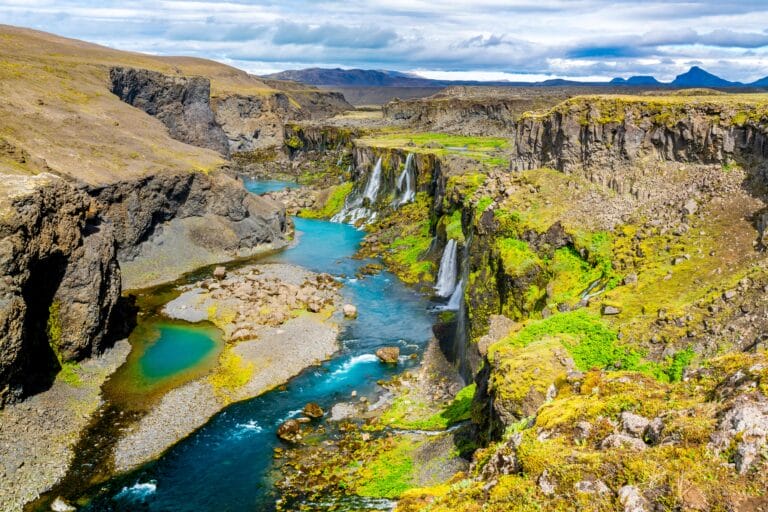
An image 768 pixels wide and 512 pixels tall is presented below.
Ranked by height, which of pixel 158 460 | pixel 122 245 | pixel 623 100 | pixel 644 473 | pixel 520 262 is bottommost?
pixel 158 460

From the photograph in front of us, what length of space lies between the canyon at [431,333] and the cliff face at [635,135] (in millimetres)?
206

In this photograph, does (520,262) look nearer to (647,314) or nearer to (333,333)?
(647,314)

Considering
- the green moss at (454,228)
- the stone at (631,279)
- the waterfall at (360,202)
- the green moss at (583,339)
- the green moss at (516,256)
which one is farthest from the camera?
the waterfall at (360,202)

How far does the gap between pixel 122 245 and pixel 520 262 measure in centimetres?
4864

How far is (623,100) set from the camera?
47.6 metres

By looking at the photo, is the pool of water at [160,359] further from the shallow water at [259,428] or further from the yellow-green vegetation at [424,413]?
the yellow-green vegetation at [424,413]

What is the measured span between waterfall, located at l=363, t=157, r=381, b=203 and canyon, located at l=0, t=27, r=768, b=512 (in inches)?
1040

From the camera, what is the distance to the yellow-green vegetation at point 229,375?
41844 millimetres

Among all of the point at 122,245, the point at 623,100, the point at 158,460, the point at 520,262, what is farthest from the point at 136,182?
the point at 623,100

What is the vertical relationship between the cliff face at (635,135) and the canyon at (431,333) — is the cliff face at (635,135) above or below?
above

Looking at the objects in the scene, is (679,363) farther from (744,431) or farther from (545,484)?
(545,484)

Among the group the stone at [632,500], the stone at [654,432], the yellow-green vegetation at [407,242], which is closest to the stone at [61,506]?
the stone at [632,500]

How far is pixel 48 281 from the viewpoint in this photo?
44094 mm

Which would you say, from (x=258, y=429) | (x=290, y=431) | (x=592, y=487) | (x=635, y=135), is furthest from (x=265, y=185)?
(x=592, y=487)
